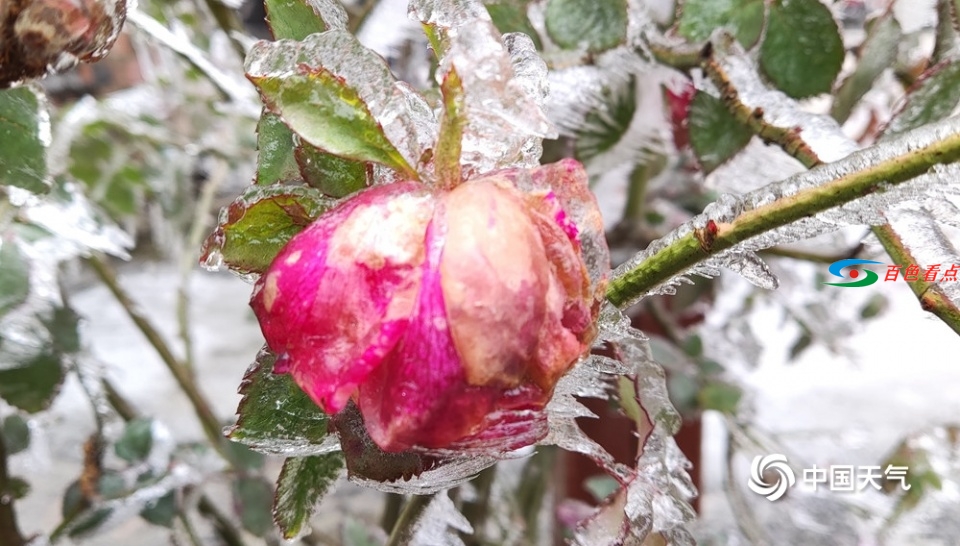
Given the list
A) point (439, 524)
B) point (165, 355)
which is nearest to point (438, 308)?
point (439, 524)

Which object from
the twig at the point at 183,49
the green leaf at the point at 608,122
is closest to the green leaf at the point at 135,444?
the twig at the point at 183,49

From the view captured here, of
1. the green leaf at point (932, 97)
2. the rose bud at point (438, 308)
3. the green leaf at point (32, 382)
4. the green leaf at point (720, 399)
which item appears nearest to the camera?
the rose bud at point (438, 308)

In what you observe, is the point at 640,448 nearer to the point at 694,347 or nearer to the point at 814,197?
the point at 814,197

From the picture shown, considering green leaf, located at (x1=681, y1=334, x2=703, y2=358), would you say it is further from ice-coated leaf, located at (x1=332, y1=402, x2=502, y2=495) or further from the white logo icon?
ice-coated leaf, located at (x1=332, y1=402, x2=502, y2=495)

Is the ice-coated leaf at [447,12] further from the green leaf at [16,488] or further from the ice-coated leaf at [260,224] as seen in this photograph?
the green leaf at [16,488]

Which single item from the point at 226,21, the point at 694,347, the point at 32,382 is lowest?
the point at 694,347

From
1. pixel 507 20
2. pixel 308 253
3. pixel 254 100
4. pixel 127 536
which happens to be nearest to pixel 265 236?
pixel 308 253

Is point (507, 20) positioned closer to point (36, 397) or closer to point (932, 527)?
point (36, 397)
